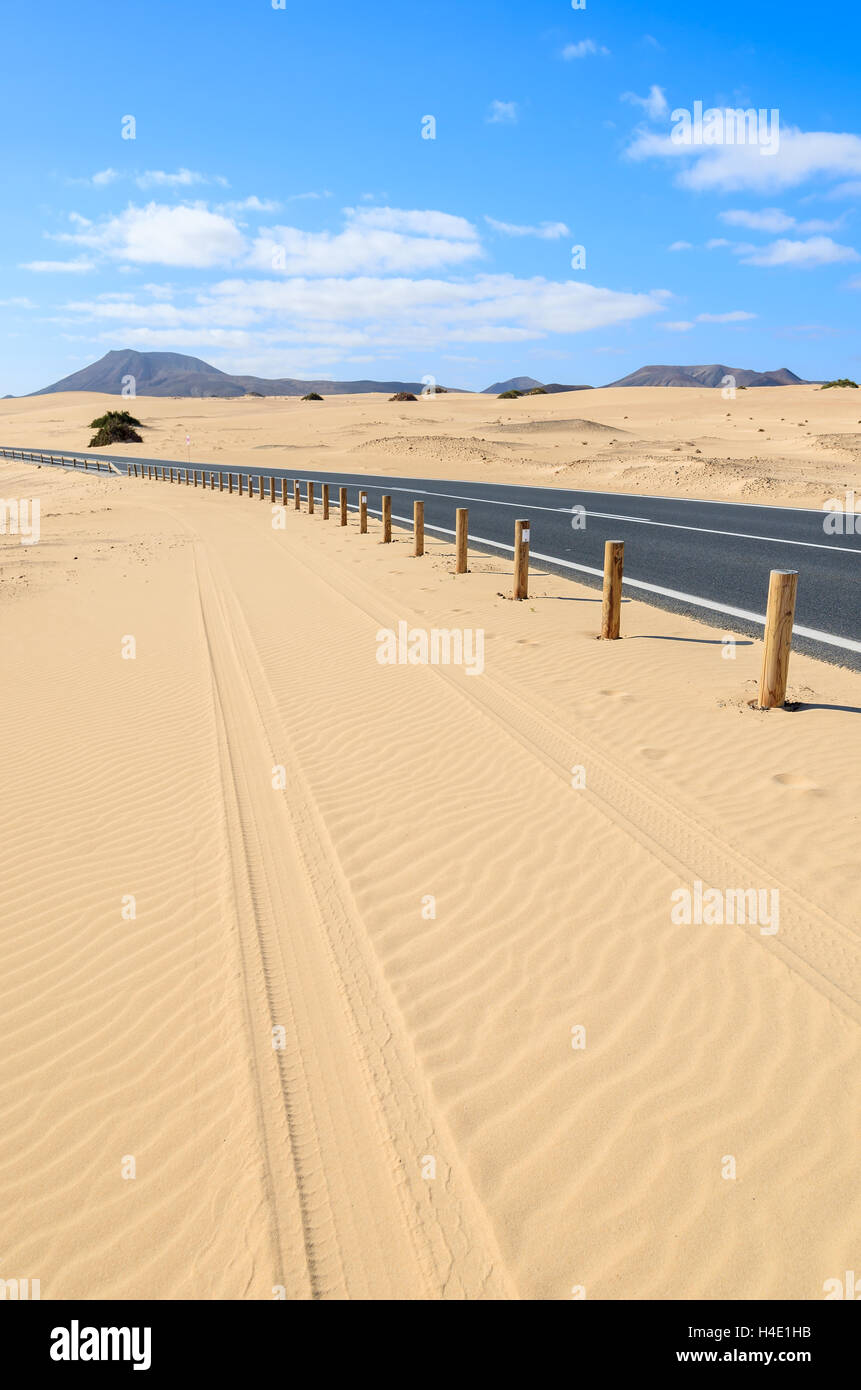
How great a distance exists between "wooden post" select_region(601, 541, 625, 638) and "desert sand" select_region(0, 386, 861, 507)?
54.0 ft

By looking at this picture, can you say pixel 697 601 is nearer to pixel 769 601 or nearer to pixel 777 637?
pixel 777 637

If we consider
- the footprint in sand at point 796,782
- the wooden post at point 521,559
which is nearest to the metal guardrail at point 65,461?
the wooden post at point 521,559

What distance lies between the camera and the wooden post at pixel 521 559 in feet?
35.7

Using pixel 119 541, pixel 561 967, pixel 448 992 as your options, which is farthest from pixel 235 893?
pixel 119 541

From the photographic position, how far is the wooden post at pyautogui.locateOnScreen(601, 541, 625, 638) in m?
8.62

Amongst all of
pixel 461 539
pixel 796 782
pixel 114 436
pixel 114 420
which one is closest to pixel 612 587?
pixel 796 782

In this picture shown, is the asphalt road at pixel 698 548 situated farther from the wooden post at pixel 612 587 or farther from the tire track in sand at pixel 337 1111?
the tire track in sand at pixel 337 1111

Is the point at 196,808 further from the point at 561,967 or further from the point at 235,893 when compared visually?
the point at 561,967

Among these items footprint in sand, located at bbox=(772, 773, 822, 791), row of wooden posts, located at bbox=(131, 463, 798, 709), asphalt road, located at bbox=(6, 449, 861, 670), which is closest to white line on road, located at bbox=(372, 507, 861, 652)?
asphalt road, located at bbox=(6, 449, 861, 670)

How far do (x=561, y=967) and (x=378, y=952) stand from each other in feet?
2.77

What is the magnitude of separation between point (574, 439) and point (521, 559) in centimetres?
4872

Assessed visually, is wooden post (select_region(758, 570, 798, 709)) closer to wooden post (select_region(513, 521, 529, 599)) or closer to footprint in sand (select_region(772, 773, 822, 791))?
footprint in sand (select_region(772, 773, 822, 791))

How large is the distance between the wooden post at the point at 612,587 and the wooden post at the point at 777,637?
1784 mm

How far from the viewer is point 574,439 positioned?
57.7 m
